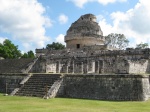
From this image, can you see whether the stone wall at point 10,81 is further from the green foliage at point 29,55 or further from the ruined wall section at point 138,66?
the green foliage at point 29,55

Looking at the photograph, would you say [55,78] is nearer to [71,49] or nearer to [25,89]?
[25,89]

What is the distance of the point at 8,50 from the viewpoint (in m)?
47.8

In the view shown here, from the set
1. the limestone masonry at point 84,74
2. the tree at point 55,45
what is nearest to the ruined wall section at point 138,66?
the limestone masonry at point 84,74

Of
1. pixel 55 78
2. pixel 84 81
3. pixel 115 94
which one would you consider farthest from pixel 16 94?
pixel 115 94

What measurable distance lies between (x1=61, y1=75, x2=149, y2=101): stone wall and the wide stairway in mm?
996

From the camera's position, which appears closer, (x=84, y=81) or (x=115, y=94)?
(x=115, y=94)

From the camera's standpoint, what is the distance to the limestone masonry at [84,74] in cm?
1547

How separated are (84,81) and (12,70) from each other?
13850 mm

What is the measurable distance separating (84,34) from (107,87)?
18.3m

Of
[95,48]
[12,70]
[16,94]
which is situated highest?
[95,48]

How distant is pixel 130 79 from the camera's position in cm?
1520

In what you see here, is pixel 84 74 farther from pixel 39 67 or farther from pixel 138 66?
pixel 39 67

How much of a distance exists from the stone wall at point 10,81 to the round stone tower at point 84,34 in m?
14.2

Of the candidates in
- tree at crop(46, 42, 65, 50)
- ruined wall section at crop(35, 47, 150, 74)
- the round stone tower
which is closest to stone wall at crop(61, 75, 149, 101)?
ruined wall section at crop(35, 47, 150, 74)
